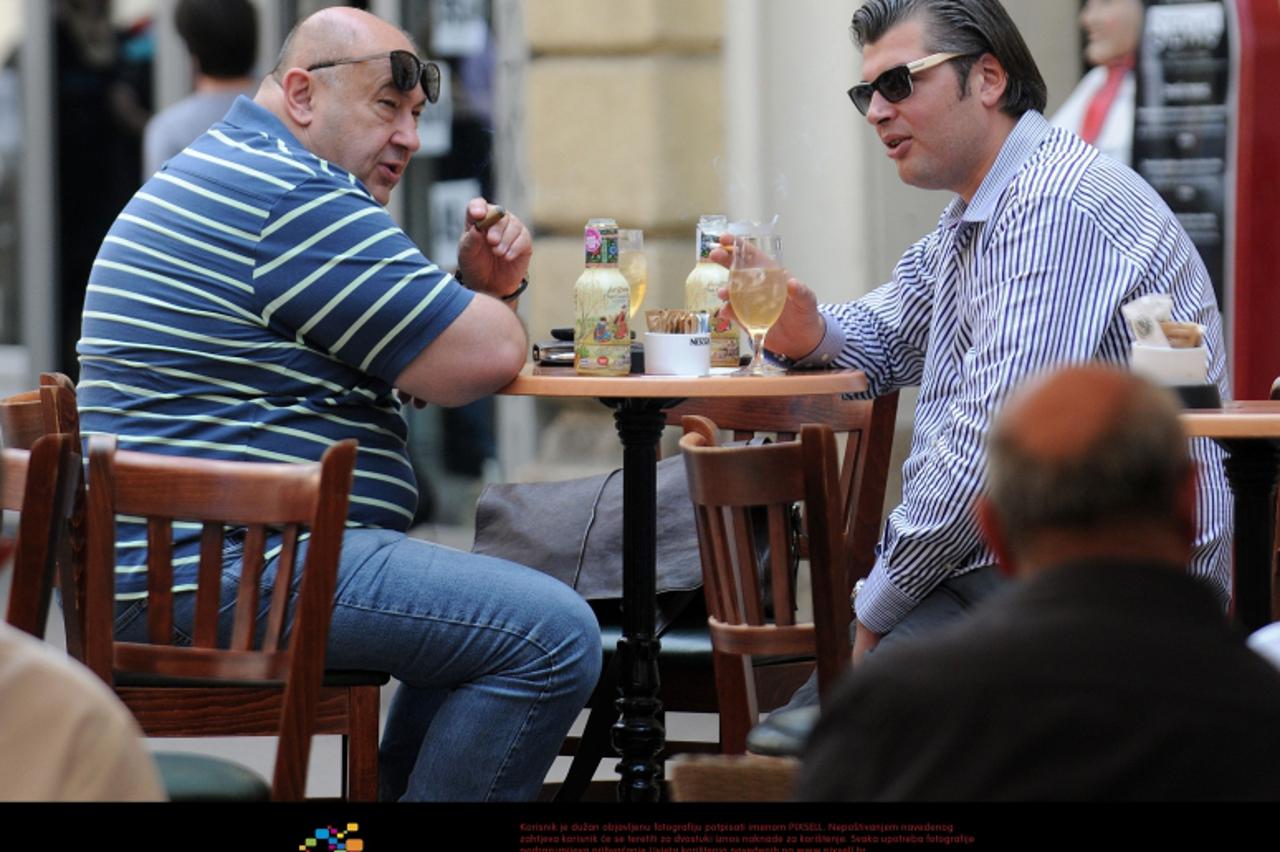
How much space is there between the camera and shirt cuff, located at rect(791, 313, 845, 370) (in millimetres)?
3426

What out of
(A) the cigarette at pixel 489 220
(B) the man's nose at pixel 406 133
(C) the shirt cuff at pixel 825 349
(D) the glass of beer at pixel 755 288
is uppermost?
(B) the man's nose at pixel 406 133

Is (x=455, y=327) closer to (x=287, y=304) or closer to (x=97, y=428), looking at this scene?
(x=287, y=304)

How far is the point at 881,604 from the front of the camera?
298 centimetres

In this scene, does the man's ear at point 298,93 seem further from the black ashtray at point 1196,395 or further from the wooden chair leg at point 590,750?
the black ashtray at point 1196,395

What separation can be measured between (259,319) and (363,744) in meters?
0.69

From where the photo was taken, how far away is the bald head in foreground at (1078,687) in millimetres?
1312

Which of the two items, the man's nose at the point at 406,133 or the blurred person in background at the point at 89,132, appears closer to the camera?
the man's nose at the point at 406,133

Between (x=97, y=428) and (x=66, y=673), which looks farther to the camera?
(x=97, y=428)

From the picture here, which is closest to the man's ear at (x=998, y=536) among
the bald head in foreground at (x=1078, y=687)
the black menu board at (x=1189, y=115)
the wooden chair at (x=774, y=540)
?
the bald head in foreground at (x=1078, y=687)

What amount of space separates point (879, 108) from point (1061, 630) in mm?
2079

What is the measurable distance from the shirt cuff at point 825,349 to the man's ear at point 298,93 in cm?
95

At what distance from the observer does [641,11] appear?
5.70 metres

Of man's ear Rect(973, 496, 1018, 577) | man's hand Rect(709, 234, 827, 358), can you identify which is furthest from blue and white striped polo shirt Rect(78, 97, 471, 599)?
man's ear Rect(973, 496, 1018, 577)

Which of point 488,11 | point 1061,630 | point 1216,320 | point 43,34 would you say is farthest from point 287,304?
point 43,34
